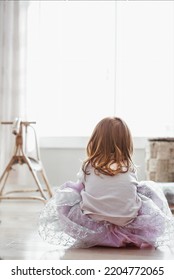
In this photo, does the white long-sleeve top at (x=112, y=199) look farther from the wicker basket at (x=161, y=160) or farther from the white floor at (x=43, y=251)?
the wicker basket at (x=161, y=160)

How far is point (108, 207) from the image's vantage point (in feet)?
7.75

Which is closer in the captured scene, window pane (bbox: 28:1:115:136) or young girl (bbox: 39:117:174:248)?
young girl (bbox: 39:117:174:248)

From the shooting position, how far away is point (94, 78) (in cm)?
498

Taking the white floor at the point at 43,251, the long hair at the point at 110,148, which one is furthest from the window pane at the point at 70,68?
the long hair at the point at 110,148

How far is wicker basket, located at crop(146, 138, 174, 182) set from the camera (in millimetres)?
4199

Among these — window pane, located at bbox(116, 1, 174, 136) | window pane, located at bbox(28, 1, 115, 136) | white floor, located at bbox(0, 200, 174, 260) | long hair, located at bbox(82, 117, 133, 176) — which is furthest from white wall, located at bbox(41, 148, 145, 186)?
long hair, located at bbox(82, 117, 133, 176)

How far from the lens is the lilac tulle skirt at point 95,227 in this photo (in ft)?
7.78

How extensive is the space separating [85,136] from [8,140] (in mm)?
772

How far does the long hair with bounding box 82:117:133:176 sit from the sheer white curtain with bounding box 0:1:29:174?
241cm

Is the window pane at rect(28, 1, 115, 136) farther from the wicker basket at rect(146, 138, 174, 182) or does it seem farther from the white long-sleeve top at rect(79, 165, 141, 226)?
the white long-sleeve top at rect(79, 165, 141, 226)

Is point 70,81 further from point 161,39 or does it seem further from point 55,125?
point 161,39

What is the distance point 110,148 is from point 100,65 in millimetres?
2638

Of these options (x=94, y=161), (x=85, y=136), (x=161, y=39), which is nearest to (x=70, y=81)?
(x=85, y=136)

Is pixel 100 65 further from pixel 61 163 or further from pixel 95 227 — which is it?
pixel 95 227
